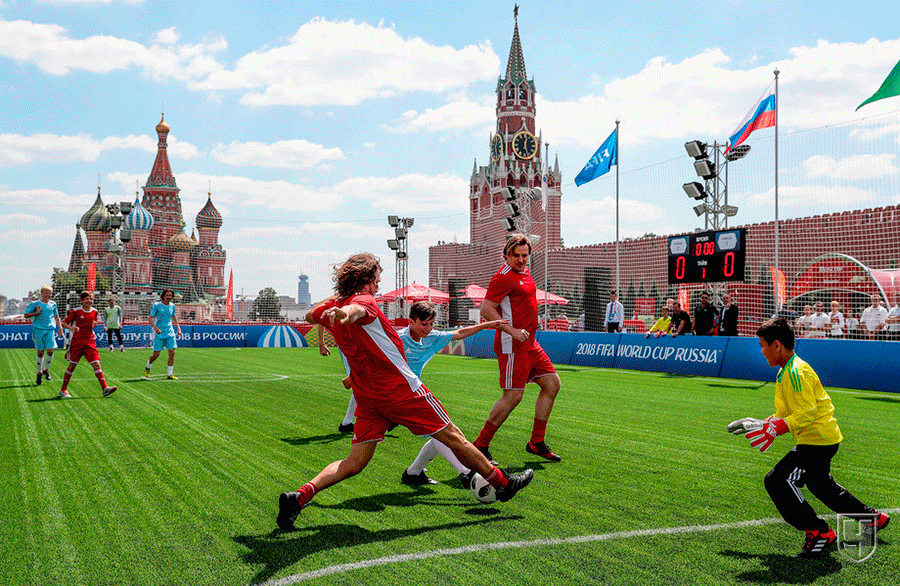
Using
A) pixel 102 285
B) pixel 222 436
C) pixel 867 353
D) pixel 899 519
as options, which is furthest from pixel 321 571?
pixel 102 285

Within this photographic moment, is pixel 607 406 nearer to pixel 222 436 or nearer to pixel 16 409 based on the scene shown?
pixel 222 436

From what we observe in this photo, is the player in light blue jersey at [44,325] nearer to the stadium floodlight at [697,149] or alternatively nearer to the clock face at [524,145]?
the stadium floodlight at [697,149]

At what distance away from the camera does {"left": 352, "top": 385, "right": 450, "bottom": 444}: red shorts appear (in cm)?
419

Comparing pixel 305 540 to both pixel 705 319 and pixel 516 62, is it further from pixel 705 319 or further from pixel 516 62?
pixel 516 62

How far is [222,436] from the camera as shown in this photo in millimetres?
7449

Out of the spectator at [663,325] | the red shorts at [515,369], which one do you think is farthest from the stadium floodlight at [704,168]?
the red shorts at [515,369]

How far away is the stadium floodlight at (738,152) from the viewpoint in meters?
18.3

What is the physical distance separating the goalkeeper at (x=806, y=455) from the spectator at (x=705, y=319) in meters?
13.5

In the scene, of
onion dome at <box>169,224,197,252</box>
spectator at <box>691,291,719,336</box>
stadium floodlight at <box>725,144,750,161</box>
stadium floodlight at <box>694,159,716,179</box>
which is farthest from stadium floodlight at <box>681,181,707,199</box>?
onion dome at <box>169,224,197,252</box>

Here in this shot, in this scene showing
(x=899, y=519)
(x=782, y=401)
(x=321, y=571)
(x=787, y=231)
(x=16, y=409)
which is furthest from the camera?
(x=787, y=231)

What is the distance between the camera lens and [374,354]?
4.16 metres

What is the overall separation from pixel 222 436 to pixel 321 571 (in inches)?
168

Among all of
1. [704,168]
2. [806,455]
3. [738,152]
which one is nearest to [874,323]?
[738,152]

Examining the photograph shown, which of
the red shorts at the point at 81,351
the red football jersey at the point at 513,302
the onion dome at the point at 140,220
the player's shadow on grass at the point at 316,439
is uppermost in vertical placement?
the onion dome at the point at 140,220
